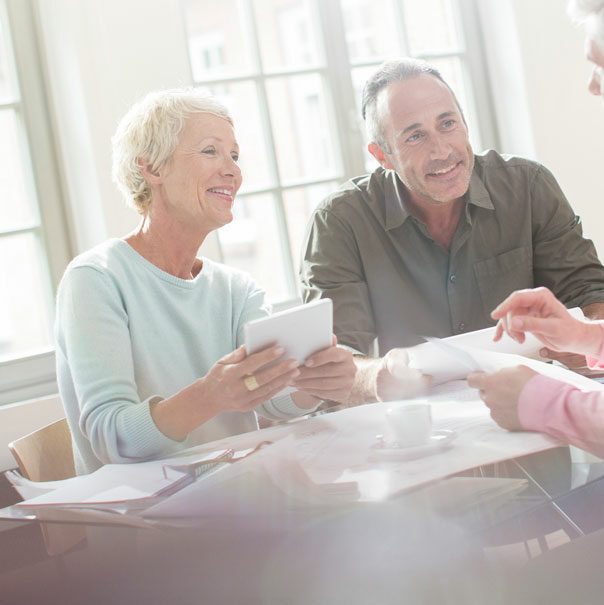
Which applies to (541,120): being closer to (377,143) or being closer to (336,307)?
(377,143)

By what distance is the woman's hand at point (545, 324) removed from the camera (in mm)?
1224

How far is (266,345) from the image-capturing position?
1.06 m

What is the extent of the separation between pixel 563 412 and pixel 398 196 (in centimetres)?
116

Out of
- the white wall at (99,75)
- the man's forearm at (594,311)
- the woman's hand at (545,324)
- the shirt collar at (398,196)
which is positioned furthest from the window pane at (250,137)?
the woman's hand at (545,324)

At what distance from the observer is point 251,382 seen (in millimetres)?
1086

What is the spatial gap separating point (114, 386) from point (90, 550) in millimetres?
529

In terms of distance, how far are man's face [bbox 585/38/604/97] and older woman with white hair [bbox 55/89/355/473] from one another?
64 cm

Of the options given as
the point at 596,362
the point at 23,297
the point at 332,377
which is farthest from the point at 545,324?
the point at 23,297

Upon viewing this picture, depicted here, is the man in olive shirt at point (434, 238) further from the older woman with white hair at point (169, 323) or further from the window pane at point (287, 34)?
the window pane at point (287, 34)

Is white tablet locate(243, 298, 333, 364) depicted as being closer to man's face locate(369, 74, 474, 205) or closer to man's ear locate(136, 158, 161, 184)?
man's ear locate(136, 158, 161, 184)

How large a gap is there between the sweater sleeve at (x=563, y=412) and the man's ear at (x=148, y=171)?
0.99 metres

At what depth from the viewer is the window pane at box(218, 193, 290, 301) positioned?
2.67 m

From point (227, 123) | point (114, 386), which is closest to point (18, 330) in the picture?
point (227, 123)

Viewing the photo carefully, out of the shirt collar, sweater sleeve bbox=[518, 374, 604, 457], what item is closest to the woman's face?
the shirt collar
